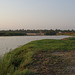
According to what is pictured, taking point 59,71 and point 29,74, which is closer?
point 29,74

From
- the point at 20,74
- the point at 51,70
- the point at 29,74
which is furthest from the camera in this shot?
the point at 51,70

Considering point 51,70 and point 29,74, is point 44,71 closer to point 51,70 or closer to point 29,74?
point 51,70

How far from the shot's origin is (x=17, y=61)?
7.54 meters

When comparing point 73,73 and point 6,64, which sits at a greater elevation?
point 6,64

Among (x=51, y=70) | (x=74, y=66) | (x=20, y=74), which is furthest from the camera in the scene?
(x=74, y=66)

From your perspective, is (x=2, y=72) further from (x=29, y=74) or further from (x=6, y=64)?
(x=29, y=74)

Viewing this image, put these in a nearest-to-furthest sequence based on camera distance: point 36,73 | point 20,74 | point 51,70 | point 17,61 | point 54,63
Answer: point 20,74
point 36,73
point 51,70
point 54,63
point 17,61

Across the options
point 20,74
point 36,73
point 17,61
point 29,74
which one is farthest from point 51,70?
point 17,61

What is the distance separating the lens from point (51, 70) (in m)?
5.32

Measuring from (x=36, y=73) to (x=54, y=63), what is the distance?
1621 mm

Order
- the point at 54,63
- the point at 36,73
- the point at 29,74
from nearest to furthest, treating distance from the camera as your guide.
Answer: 1. the point at 29,74
2. the point at 36,73
3. the point at 54,63

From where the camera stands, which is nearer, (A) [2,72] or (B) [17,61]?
(A) [2,72]

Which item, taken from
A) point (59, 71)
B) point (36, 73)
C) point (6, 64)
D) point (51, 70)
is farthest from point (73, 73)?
point (6, 64)

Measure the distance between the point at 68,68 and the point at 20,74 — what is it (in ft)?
7.40
